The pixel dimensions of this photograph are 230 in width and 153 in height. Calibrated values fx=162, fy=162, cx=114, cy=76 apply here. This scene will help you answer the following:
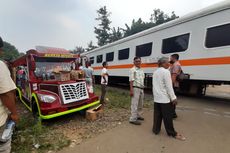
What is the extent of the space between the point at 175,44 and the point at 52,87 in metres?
5.29

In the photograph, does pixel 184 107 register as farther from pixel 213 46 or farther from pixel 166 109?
pixel 166 109

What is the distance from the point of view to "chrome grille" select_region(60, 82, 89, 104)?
15.1 ft

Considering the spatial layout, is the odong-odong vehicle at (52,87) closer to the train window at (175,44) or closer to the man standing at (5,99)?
the man standing at (5,99)

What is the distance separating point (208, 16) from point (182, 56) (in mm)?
1695

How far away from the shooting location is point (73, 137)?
367cm

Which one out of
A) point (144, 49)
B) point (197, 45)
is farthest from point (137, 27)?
point (197, 45)

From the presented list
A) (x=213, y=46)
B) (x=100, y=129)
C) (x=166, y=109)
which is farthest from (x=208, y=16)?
(x=100, y=129)

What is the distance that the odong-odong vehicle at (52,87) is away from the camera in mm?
4355

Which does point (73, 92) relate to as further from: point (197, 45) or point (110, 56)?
point (110, 56)

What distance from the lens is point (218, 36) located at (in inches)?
217

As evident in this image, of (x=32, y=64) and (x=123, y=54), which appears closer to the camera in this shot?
(x=32, y=64)

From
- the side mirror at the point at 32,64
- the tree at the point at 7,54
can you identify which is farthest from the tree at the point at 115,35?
the side mirror at the point at 32,64

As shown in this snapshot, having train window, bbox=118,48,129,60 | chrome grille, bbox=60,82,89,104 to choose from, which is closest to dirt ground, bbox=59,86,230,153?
chrome grille, bbox=60,82,89,104

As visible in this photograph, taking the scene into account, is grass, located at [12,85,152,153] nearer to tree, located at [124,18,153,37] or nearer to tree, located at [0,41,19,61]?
tree, located at [0,41,19,61]
